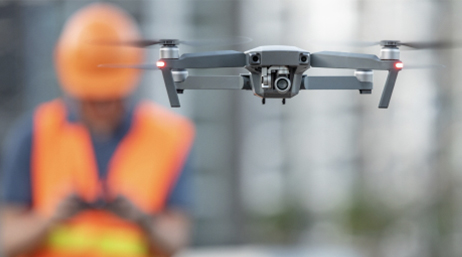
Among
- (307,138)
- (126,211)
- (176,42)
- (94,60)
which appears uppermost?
(176,42)

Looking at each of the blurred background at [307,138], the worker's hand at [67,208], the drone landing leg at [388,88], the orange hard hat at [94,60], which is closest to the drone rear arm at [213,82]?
the drone landing leg at [388,88]

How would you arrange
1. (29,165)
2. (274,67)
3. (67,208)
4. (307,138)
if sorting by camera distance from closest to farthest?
(274,67) → (67,208) → (29,165) → (307,138)

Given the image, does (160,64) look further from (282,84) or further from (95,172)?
(95,172)

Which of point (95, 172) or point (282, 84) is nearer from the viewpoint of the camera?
point (282, 84)

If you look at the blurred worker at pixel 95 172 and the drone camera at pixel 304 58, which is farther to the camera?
the blurred worker at pixel 95 172

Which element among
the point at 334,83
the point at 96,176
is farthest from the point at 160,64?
the point at 96,176

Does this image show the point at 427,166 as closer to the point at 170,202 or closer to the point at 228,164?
the point at 228,164

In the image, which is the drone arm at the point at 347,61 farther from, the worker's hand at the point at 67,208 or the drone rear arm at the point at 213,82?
the worker's hand at the point at 67,208
